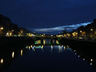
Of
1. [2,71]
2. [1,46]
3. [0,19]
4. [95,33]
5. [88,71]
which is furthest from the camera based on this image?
[0,19]

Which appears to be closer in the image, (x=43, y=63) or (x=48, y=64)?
(x=48, y=64)

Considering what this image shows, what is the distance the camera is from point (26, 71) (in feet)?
82.2

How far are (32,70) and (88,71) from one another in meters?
8.96

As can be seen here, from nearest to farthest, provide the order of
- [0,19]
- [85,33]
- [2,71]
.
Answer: [2,71] → [0,19] → [85,33]

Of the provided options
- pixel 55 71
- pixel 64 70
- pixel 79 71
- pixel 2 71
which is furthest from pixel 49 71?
pixel 2 71

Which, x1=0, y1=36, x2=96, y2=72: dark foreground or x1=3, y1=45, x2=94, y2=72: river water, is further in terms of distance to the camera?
x1=3, y1=45, x2=94, y2=72: river water

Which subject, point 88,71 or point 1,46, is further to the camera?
point 1,46

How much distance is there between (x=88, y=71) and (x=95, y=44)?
47.9 feet

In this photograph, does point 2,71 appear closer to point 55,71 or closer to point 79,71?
point 55,71

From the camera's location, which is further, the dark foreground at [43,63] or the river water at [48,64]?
the river water at [48,64]

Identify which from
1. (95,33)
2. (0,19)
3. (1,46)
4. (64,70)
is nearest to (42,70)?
(64,70)

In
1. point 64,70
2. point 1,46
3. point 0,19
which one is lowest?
point 64,70

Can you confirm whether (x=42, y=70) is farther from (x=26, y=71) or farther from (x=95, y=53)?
(x=95, y=53)

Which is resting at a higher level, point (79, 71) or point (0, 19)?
point (0, 19)
